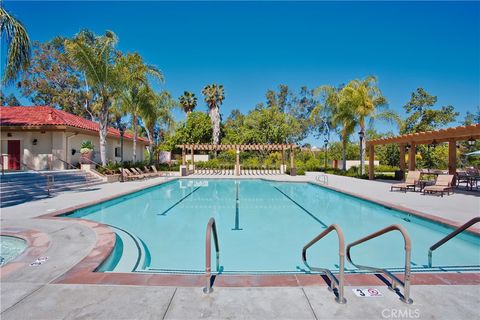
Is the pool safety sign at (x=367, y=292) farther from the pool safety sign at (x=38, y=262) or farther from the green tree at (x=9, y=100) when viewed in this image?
the green tree at (x=9, y=100)

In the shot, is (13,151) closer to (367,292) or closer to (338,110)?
(367,292)

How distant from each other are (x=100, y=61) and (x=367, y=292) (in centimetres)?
1818

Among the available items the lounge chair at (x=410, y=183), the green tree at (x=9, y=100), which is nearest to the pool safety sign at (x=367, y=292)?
the lounge chair at (x=410, y=183)

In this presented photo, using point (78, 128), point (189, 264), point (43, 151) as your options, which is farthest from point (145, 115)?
point (189, 264)

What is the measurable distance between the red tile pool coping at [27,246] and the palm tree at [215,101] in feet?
105

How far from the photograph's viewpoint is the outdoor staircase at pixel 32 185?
968 centimetres

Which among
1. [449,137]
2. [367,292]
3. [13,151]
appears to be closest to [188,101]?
[13,151]

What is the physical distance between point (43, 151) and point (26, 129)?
166cm

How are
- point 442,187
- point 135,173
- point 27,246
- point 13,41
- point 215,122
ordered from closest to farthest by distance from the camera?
point 27,246 → point 13,41 → point 442,187 → point 135,173 → point 215,122

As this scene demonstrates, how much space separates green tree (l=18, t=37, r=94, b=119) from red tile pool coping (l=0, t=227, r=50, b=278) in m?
28.7

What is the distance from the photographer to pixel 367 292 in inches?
124

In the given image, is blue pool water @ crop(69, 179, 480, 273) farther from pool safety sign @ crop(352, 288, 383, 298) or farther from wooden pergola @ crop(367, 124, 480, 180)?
wooden pergola @ crop(367, 124, 480, 180)

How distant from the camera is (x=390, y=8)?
13523 mm

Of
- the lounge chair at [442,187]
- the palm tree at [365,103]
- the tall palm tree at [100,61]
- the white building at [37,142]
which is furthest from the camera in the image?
the palm tree at [365,103]
